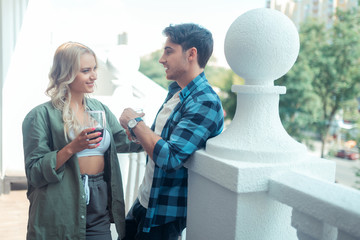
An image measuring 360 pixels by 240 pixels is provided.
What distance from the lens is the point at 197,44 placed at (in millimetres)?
1487

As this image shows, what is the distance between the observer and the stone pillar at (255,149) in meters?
0.97

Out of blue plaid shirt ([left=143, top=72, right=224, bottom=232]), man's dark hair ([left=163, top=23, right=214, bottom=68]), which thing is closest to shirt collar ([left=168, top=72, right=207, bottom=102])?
blue plaid shirt ([left=143, top=72, right=224, bottom=232])

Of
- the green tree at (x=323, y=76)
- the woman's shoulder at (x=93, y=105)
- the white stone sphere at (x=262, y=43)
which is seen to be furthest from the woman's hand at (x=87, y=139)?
the green tree at (x=323, y=76)

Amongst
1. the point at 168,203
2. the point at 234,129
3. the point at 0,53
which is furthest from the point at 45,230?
the point at 0,53

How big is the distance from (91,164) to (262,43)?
3.28ft

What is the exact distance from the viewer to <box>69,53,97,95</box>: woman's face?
1598mm

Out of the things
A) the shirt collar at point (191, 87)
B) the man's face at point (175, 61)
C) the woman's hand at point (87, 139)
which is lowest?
the woman's hand at point (87, 139)

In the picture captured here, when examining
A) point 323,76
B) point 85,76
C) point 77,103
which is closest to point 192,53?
point 85,76

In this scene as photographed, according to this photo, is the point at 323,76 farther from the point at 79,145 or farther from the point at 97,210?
the point at 79,145

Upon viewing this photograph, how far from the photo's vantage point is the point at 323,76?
21953 millimetres

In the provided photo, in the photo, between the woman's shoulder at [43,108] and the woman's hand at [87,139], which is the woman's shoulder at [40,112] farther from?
the woman's hand at [87,139]

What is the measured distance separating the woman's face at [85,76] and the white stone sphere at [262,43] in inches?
31.7

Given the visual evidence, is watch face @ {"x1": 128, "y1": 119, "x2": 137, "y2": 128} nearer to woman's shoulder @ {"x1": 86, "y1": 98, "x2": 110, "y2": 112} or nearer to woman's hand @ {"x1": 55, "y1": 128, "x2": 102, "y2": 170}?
woman's hand @ {"x1": 55, "y1": 128, "x2": 102, "y2": 170}

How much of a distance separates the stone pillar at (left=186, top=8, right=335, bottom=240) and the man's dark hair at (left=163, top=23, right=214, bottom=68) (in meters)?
0.42
